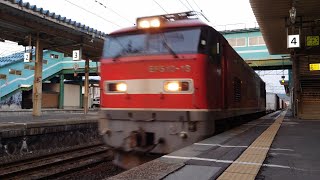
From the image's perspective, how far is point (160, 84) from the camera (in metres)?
7.55

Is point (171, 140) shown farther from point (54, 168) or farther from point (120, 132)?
point (54, 168)

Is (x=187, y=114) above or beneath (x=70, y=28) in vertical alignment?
beneath

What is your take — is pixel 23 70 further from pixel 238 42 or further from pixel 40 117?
pixel 238 42

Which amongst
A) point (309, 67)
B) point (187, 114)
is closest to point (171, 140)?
point (187, 114)

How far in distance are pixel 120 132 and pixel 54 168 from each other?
2631 mm

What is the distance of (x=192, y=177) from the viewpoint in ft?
14.3

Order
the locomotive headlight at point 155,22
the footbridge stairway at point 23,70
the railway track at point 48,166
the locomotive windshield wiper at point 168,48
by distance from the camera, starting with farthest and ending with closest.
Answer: the footbridge stairway at point 23,70 → the railway track at point 48,166 → the locomotive headlight at point 155,22 → the locomotive windshield wiper at point 168,48

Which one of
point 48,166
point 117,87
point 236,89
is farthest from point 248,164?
point 48,166

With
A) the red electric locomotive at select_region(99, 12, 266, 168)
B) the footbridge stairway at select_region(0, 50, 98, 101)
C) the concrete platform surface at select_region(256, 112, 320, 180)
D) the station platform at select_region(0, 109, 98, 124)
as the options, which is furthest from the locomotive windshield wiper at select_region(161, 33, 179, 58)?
the footbridge stairway at select_region(0, 50, 98, 101)

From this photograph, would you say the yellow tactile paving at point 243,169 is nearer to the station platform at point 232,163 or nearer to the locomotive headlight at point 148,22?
the station platform at point 232,163

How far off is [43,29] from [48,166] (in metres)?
11.2

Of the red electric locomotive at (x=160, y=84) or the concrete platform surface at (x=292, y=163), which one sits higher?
the red electric locomotive at (x=160, y=84)

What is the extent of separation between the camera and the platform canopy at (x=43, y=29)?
16.2 m

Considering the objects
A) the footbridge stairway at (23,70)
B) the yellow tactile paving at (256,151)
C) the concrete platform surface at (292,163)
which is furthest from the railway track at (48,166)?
the footbridge stairway at (23,70)
